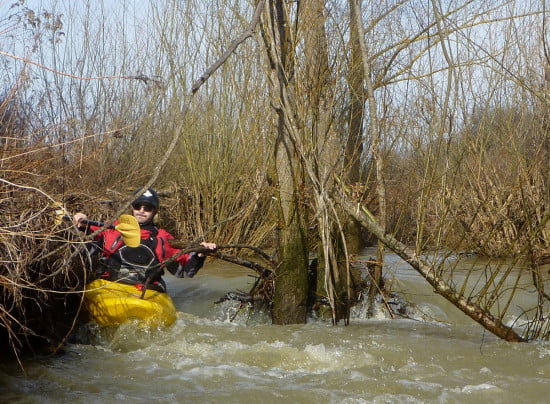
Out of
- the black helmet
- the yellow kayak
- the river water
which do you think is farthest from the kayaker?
the river water

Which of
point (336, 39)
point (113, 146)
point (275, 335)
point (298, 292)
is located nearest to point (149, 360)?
point (275, 335)

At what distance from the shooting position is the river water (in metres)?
4.07

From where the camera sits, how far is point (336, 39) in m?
5.54

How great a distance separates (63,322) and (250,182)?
4.69 metres

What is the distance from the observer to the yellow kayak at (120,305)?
5.12 m

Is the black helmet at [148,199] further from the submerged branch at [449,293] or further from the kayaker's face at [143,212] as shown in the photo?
the submerged branch at [449,293]

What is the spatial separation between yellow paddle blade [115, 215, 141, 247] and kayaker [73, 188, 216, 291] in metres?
0.62

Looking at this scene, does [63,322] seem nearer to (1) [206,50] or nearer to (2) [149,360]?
(2) [149,360]

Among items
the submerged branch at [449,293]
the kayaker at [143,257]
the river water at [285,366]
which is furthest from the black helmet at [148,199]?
the submerged branch at [449,293]

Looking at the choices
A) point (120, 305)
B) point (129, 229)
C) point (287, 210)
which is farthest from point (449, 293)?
point (120, 305)

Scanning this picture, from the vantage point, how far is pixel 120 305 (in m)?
5.20

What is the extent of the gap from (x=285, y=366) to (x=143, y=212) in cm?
194

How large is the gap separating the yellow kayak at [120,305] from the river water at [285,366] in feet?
0.30

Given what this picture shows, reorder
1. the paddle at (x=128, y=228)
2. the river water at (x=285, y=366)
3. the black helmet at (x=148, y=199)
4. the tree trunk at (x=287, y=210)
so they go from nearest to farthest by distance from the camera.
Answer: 1. the river water at (x=285, y=366)
2. the paddle at (x=128, y=228)
3. the tree trunk at (x=287, y=210)
4. the black helmet at (x=148, y=199)
